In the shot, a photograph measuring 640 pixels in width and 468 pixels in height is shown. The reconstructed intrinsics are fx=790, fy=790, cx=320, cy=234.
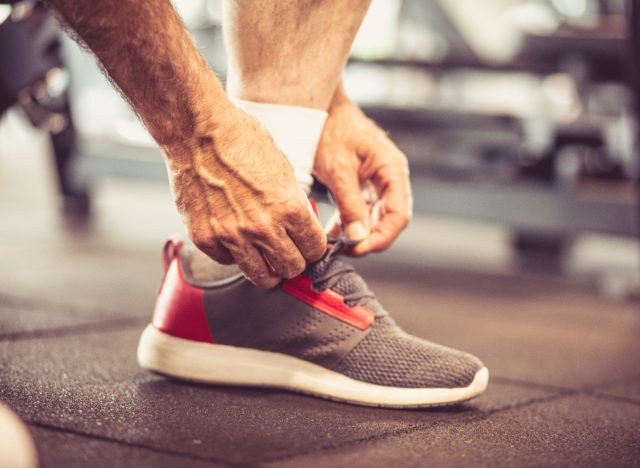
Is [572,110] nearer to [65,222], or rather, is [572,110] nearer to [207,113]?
[65,222]

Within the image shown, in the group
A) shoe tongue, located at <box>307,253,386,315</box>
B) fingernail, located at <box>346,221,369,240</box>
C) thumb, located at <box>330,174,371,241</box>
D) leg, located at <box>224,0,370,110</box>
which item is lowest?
shoe tongue, located at <box>307,253,386,315</box>

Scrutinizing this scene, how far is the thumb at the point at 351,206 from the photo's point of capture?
90 centimetres

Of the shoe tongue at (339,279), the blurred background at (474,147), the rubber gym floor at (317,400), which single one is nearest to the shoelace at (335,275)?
the shoe tongue at (339,279)

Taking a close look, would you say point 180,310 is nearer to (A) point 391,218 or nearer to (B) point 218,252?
(B) point 218,252

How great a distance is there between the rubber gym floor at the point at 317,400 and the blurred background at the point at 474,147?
0.31 metres

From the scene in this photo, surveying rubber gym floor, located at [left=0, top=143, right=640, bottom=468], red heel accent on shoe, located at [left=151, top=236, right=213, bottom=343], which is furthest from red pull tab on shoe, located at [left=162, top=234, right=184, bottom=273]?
rubber gym floor, located at [left=0, top=143, right=640, bottom=468]

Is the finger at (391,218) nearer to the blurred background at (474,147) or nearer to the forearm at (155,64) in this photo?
the forearm at (155,64)

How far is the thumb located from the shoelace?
4cm

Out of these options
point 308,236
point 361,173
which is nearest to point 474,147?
point 361,173

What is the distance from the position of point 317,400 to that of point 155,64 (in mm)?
378

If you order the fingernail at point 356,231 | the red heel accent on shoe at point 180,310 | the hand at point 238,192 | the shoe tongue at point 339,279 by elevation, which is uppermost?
the hand at point 238,192

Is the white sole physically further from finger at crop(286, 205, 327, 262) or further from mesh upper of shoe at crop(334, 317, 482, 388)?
finger at crop(286, 205, 327, 262)

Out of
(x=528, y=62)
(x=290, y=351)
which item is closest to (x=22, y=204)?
(x=528, y=62)

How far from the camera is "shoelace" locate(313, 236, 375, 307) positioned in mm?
833
